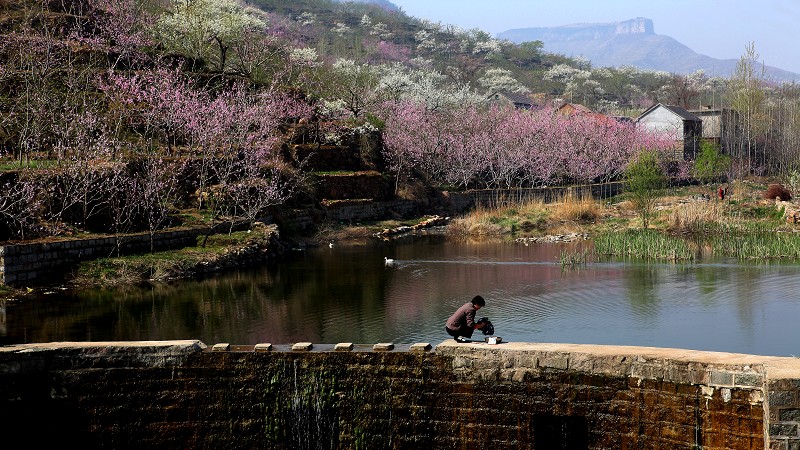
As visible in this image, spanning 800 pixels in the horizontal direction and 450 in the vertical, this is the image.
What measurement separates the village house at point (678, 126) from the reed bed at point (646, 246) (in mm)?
50537

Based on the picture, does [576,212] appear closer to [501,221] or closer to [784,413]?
[501,221]

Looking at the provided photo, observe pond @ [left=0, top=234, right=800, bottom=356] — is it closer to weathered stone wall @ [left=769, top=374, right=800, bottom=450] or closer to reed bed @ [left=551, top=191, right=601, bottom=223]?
weathered stone wall @ [left=769, top=374, right=800, bottom=450]

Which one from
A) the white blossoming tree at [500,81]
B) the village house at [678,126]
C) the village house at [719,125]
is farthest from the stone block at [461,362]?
the white blossoming tree at [500,81]

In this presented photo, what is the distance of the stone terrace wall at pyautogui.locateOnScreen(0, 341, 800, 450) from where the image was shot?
15.1 metres

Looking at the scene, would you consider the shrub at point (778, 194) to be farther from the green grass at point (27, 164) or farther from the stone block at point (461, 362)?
the stone block at point (461, 362)

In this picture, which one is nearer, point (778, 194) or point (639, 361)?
point (639, 361)

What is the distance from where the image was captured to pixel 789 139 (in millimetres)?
89438

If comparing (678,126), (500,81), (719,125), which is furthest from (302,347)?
(500,81)

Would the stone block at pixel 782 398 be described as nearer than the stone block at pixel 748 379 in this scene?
Yes

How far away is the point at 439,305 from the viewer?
31.1m

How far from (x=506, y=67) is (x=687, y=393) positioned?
486 feet

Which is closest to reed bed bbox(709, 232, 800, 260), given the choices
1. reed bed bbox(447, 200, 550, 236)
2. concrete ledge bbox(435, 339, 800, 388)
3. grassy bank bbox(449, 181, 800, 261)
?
grassy bank bbox(449, 181, 800, 261)

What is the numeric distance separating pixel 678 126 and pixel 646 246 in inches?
2242

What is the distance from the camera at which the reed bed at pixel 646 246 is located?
139 feet
